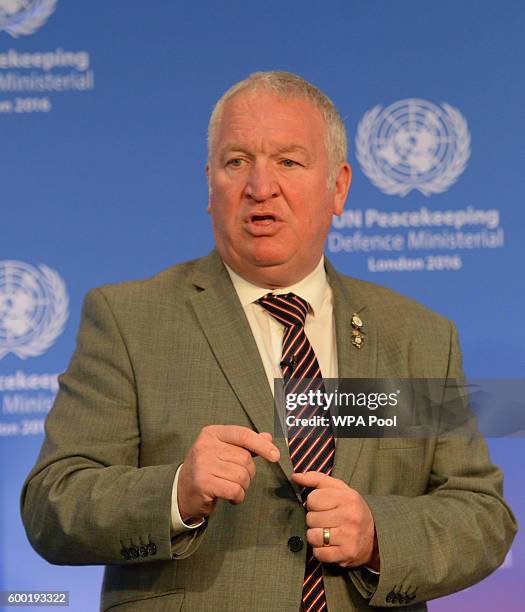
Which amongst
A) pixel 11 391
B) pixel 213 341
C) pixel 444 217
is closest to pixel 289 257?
pixel 213 341

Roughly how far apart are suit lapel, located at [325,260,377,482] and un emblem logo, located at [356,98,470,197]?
106 centimetres

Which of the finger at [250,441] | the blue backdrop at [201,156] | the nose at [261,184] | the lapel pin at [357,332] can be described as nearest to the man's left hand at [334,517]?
the finger at [250,441]

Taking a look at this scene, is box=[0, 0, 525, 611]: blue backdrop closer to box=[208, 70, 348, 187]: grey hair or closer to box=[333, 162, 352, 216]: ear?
box=[333, 162, 352, 216]: ear

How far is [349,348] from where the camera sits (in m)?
2.62

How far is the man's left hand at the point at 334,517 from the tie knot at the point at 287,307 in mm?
532

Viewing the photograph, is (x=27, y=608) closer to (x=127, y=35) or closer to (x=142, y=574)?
(x=142, y=574)

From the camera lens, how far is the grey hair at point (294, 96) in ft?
8.89

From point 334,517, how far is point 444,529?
334 millimetres

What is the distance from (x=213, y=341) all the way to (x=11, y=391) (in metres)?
1.49

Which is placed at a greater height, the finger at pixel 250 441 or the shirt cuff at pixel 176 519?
the finger at pixel 250 441

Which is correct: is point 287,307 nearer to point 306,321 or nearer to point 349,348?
point 306,321

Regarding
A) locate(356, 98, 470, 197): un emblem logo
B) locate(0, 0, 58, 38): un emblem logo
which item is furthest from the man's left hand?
locate(0, 0, 58, 38): un emblem logo

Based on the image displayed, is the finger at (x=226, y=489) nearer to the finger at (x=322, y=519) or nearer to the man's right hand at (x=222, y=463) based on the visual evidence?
the man's right hand at (x=222, y=463)

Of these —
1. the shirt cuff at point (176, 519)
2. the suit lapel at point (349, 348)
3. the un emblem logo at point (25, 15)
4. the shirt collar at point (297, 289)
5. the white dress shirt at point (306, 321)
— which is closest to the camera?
the shirt cuff at point (176, 519)
